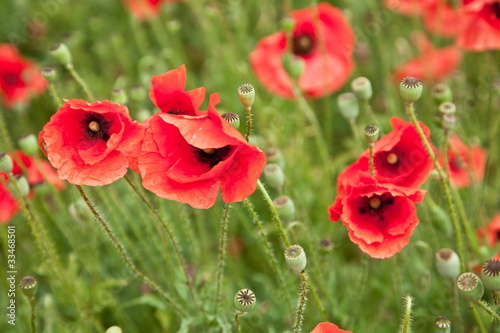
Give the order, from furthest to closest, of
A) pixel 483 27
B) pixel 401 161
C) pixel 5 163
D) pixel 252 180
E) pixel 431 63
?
pixel 431 63
pixel 483 27
pixel 401 161
pixel 5 163
pixel 252 180

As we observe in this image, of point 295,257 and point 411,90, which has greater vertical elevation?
point 411,90

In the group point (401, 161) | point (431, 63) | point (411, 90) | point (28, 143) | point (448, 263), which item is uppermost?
point (411, 90)

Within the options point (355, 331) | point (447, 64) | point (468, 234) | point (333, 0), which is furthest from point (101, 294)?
point (333, 0)

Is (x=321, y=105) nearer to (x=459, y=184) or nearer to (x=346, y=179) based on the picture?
(x=459, y=184)

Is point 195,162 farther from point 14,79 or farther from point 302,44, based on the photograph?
point 14,79

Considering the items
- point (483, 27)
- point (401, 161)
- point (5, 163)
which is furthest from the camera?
point (483, 27)

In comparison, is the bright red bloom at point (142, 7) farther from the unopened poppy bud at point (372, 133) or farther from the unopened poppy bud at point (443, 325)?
the unopened poppy bud at point (443, 325)

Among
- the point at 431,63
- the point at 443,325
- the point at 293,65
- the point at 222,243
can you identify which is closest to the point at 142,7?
the point at 293,65

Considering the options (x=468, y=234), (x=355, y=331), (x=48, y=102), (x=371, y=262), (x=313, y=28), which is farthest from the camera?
(x=48, y=102)
